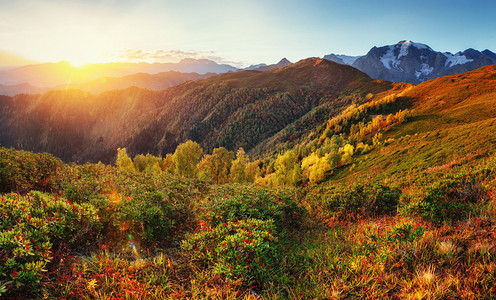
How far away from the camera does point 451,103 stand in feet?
191

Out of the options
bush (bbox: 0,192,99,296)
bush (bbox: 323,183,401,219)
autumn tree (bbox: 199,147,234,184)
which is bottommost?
autumn tree (bbox: 199,147,234,184)

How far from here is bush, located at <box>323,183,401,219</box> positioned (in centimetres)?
1059

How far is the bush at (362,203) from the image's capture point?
10.6 metres

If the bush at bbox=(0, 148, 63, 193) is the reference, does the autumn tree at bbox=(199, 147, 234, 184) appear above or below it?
below

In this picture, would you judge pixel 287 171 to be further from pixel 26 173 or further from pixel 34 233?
pixel 34 233

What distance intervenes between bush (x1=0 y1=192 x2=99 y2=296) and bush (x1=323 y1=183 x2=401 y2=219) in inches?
430

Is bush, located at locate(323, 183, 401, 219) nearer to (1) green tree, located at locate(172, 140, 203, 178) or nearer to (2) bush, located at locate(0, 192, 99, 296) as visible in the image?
(2) bush, located at locate(0, 192, 99, 296)

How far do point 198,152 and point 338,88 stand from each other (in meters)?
192

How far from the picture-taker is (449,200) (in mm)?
8250

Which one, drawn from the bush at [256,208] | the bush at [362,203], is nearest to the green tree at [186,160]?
the bush at [256,208]

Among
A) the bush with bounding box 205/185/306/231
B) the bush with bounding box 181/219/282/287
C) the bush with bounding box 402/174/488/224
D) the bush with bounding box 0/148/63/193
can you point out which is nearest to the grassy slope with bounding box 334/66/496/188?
the bush with bounding box 402/174/488/224

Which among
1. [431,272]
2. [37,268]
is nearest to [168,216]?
[37,268]

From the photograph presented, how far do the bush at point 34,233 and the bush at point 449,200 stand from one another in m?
12.3

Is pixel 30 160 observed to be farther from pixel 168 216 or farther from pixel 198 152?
pixel 198 152
